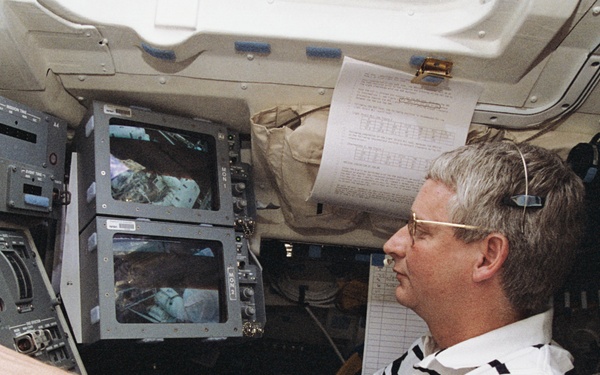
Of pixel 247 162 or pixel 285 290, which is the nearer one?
pixel 247 162

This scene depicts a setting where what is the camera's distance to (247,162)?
300 centimetres

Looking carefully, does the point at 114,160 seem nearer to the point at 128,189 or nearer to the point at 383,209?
the point at 128,189

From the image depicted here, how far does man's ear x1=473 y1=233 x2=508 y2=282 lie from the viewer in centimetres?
201

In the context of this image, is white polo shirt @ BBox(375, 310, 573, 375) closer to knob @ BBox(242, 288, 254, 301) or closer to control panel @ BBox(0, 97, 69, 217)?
knob @ BBox(242, 288, 254, 301)

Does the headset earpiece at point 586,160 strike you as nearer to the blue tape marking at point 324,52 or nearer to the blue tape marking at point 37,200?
the blue tape marking at point 324,52

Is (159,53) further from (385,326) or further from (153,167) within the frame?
(385,326)

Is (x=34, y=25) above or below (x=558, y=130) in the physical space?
above

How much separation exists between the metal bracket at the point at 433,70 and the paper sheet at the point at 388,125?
0.23 feet

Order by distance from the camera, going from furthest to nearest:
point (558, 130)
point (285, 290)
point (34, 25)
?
point (285, 290)
point (558, 130)
point (34, 25)

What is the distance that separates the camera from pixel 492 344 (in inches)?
78.7

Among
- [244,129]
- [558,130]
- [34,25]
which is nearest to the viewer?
[34,25]

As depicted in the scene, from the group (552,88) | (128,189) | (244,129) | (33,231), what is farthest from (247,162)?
(552,88)

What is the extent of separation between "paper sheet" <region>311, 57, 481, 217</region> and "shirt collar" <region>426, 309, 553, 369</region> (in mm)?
767

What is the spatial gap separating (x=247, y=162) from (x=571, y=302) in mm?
1574
